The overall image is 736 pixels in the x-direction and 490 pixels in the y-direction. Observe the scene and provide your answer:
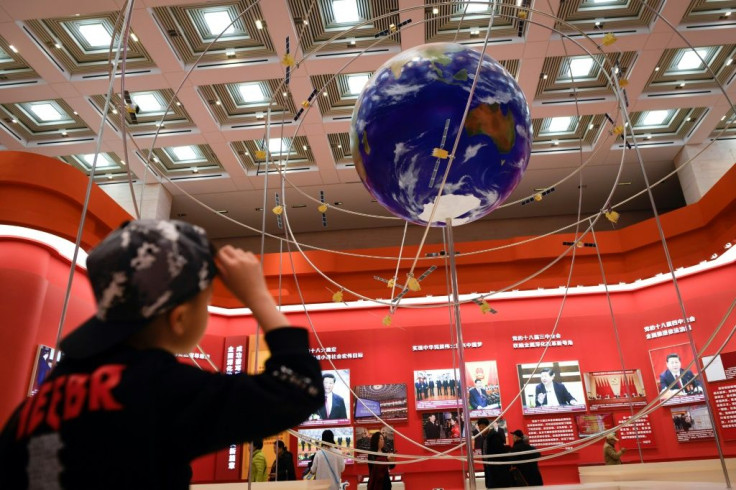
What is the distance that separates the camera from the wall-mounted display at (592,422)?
919 cm

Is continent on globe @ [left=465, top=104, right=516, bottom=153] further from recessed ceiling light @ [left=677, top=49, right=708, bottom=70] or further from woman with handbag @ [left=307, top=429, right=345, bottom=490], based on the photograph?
recessed ceiling light @ [left=677, top=49, right=708, bottom=70]

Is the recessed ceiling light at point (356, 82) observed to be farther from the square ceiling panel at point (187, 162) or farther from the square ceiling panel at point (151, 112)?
the square ceiling panel at point (187, 162)

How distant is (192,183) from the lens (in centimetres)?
1152

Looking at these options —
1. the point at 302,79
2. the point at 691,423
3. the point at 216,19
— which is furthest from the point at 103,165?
the point at 691,423

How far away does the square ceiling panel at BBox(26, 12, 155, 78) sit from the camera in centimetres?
768

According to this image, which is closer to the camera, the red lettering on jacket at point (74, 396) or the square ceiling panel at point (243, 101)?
the red lettering on jacket at point (74, 396)

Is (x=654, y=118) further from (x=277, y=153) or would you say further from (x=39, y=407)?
(x=39, y=407)

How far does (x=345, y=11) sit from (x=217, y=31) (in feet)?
6.89

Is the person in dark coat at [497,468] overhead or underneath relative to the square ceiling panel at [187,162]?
underneath

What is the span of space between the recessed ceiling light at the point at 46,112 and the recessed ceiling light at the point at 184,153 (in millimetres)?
2117

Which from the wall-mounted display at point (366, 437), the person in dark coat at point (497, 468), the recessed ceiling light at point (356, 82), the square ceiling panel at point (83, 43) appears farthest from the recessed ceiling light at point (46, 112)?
the person in dark coat at point (497, 468)

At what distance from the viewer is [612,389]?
9.36 meters

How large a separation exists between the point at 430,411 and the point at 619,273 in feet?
15.2

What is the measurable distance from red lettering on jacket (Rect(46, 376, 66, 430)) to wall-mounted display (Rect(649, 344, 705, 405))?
980 centimetres
